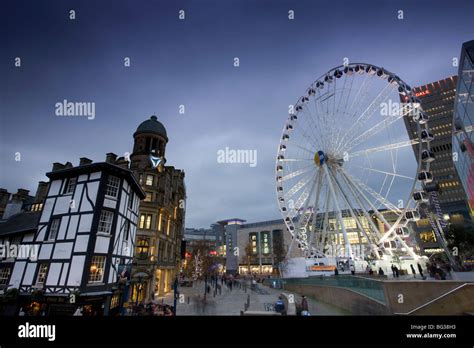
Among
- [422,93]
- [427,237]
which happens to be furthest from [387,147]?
[422,93]

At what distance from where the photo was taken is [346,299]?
17.7 metres

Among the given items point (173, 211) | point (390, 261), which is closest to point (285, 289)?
point (390, 261)

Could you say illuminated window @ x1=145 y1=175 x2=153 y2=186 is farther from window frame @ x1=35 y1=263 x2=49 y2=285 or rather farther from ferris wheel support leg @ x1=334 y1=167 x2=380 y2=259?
ferris wheel support leg @ x1=334 y1=167 x2=380 y2=259

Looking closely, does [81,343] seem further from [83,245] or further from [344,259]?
[344,259]

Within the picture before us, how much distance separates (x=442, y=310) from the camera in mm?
11141

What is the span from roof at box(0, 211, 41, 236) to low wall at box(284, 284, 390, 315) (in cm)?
2583

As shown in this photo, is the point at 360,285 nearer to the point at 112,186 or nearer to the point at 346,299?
the point at 346,299

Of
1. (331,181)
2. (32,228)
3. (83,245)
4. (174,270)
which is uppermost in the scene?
(331,181)

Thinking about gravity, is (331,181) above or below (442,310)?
above

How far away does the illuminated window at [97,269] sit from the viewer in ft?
60.6

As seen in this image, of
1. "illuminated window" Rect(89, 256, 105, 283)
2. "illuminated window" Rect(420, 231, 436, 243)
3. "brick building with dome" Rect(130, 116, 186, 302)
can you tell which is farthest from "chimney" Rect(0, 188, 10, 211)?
"illuminated window" Rect(420, 231, 436, 243)

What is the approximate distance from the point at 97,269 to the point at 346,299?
19090 millimetres

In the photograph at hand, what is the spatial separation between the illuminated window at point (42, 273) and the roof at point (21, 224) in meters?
3.75

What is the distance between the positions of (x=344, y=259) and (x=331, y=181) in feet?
37.4
